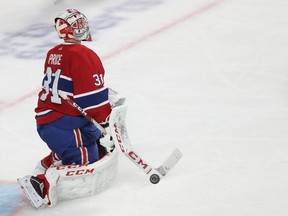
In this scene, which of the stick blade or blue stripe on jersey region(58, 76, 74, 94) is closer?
blue stripe on jersey region(58, 76, 74, 94)

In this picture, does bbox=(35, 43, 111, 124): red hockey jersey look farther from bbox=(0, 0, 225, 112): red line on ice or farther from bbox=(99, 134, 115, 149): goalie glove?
bbox=(0, 0, 225, 112): red line on ice

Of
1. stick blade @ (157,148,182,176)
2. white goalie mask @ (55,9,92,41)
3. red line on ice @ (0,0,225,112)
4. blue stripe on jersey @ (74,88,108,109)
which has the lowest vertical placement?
red line on ice @ (0,0,225,112)

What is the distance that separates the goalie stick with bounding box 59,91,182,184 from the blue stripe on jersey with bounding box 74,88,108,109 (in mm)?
23

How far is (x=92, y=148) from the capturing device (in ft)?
11.0

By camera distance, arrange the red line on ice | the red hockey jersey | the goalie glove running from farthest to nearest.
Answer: the red line on ice → the goalie glove → the red hockey jersey

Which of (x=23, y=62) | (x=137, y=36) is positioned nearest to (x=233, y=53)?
(x=137, y=36)

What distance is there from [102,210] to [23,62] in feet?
7.23

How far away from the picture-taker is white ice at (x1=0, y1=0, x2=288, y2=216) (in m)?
3.25

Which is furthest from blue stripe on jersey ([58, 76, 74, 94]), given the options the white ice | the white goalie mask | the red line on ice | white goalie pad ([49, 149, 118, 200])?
the red line on ice

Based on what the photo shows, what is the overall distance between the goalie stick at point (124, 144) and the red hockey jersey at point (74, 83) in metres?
0.02

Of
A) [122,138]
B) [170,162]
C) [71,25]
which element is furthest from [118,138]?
[71,25]

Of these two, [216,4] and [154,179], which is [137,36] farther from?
[154,179]

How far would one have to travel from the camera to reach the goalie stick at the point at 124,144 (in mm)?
3242

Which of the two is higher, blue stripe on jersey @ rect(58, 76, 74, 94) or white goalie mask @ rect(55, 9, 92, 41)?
white goalie mask @ rect(55, 9, 92, 41)
